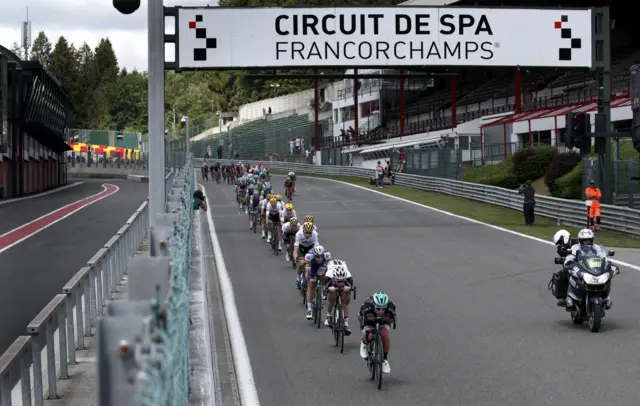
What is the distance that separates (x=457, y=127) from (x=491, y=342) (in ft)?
164

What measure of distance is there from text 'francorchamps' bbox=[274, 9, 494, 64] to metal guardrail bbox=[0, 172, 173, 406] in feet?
37.3

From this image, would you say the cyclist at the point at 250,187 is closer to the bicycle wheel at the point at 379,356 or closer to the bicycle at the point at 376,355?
the bicycle at the point at 376,355

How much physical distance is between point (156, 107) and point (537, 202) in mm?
23477

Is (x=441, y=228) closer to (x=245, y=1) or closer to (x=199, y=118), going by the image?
(x=199, y=118)

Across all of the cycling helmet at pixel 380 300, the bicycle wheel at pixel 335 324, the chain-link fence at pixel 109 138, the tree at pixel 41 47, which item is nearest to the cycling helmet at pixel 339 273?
the bicycle wheel at pixel 335 324

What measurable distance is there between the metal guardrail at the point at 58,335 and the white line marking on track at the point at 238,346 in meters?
1.71

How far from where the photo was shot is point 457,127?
62969 mm

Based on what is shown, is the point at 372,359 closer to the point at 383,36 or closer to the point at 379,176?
the point at 383,36

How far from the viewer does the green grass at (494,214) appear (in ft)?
92.5

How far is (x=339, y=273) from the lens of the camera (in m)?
13.4

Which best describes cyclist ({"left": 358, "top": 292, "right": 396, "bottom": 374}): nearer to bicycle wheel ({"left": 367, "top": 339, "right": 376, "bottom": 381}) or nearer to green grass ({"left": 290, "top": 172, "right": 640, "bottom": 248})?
bicycle wheel ({"left": 367, "top": 339, "right": 376, "bottom": 381})

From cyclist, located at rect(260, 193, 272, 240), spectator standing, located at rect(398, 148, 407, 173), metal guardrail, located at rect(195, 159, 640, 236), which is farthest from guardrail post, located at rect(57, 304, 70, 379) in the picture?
spectator standing, located at rect(398, 148, 407, 173)

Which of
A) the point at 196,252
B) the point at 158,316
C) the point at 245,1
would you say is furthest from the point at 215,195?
the point at 245,1

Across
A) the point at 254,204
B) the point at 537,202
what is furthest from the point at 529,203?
the point at 254,204
